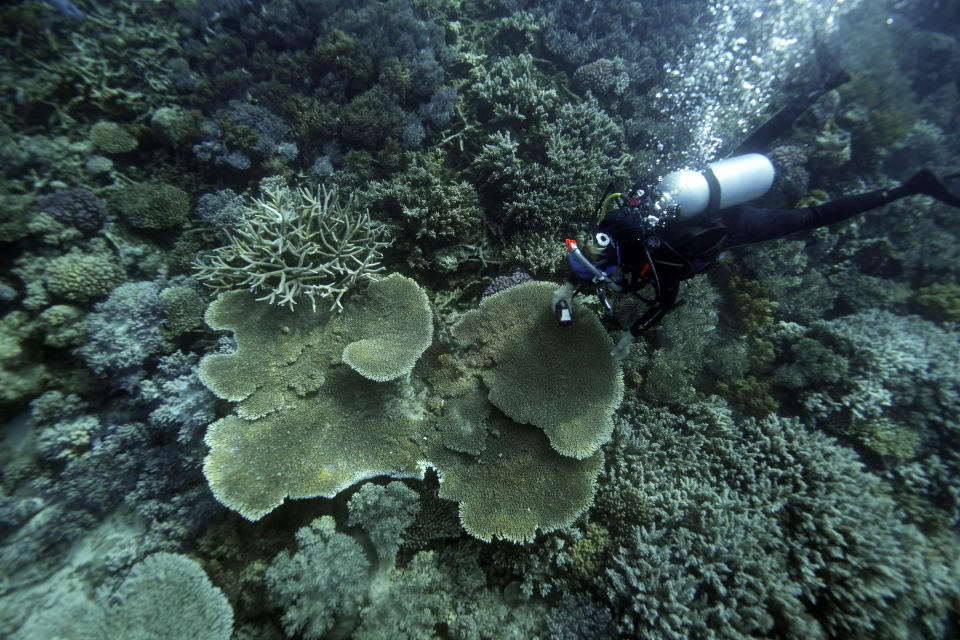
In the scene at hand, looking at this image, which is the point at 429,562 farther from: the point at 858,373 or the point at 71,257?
the point at 858,373

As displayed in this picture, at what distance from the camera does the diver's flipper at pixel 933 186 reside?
532 centimetres

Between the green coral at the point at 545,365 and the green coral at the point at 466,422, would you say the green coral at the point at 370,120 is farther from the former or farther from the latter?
the green coral at the point at 466,422

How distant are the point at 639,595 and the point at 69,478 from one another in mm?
6084

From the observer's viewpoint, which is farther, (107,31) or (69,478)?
(107,31)

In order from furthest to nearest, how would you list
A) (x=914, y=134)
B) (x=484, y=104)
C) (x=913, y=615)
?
(x=914, y=134) → (x=484, y=104) → (x=913, y=615)

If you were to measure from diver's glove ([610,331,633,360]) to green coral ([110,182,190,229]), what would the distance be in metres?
6.23

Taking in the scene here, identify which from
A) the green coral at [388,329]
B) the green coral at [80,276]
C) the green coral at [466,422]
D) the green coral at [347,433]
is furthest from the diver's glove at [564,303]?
the green coral at [80,276]

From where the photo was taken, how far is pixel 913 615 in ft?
10.8

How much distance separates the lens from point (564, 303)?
161 inches

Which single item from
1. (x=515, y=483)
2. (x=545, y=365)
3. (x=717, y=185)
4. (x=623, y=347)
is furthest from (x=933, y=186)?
(x=515, y=483)

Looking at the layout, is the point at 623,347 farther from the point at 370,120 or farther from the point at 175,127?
the point at 175,127

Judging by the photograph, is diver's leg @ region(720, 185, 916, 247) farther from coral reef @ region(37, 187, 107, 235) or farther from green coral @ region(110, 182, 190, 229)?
coral reef @ region(37, 187, 107, 235)

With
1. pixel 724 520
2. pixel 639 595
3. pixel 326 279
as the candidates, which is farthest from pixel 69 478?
pixel 724 520

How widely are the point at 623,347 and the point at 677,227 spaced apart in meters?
1.59
